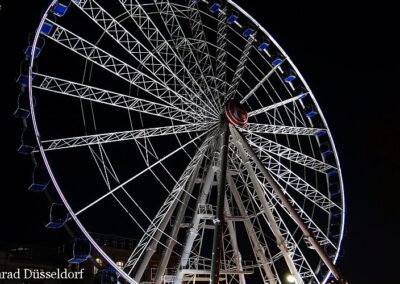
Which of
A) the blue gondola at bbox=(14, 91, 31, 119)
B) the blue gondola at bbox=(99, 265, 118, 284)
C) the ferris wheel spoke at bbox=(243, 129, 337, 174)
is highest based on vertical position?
A: the blue gondola at bbox=(14, 91, 31, 119)

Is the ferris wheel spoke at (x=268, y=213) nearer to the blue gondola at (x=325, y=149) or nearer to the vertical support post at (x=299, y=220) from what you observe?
the vertical support post at (x=299, y=220)

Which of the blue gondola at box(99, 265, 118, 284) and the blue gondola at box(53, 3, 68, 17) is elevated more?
the blue gondola at box(53, 3, 68, 17)

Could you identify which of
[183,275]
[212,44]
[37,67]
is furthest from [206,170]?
[37,67]

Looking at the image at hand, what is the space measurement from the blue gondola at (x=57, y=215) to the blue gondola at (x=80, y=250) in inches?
30.4

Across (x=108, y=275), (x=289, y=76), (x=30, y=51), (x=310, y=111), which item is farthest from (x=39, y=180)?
(x=310, y=111)

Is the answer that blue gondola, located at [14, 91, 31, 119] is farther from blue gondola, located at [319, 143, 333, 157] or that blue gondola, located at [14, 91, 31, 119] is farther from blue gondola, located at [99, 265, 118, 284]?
blue gondola, located at [319, 143, 333, 157]

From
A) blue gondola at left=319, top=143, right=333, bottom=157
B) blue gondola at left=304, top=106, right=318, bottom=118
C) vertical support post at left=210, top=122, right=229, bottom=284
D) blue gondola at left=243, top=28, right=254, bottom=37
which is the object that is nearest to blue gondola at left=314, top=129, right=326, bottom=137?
blue gondola at left=319, top=143, right=333, bottom=157

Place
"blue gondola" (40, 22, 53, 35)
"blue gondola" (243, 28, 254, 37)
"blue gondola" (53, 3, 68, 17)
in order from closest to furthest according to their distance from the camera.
A: "blue gondola" (40, 22, 53, 35) → "blue gondola" (53, 3, 68, 17) → "blue gondola" (243, 28, 254, 37)

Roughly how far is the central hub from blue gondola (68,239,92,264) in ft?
25.3

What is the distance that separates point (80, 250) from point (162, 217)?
3.85 metres

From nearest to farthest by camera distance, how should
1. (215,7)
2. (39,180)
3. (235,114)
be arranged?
1. (39,180)
2. (235,114)
3. (215,7)

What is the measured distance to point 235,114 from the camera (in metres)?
21.5

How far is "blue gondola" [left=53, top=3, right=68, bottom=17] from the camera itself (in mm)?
19359

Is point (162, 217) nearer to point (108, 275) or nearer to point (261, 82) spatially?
point (108, 275)
